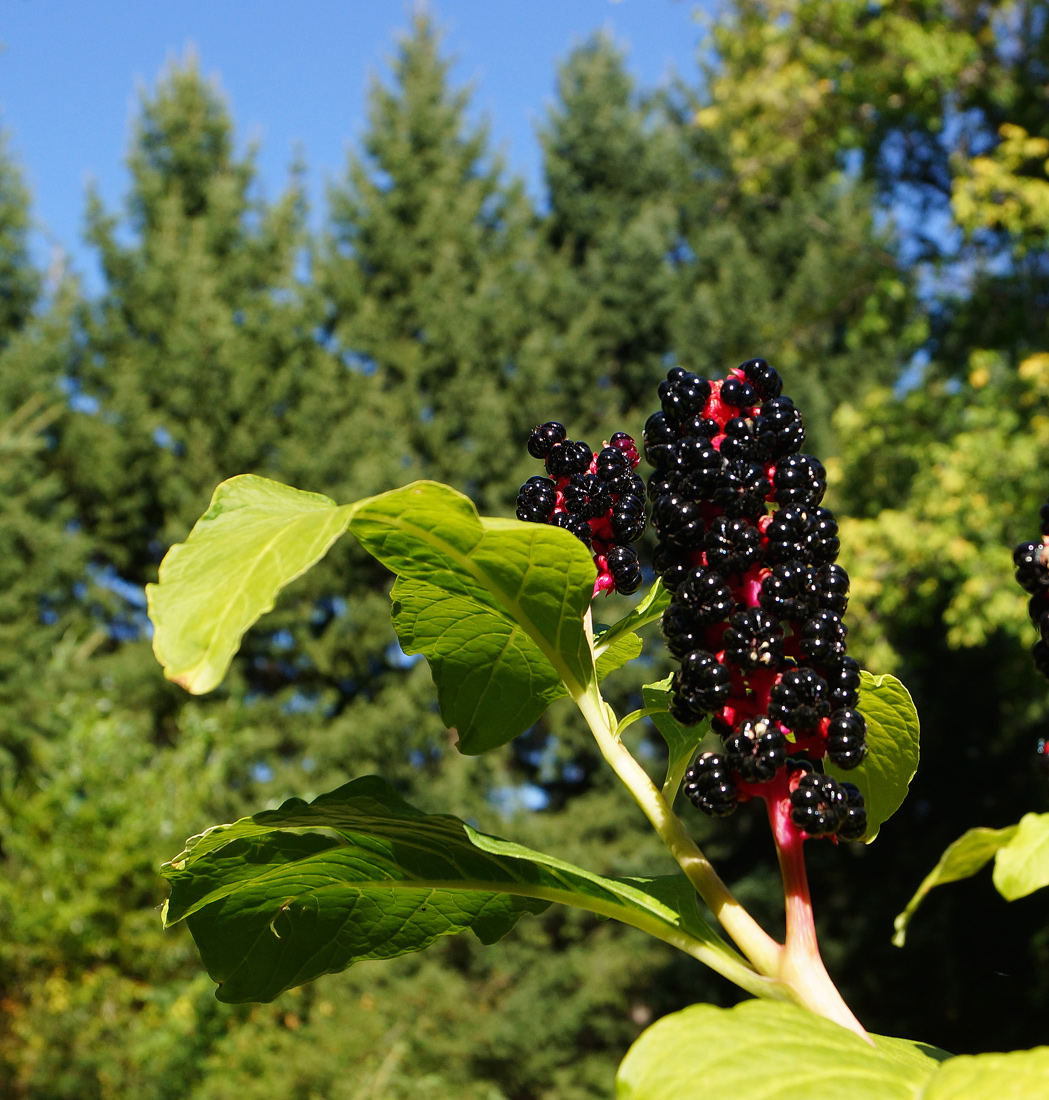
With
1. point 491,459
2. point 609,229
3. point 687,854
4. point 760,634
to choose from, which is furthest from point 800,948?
point 609,229

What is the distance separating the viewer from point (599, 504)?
2.89ft

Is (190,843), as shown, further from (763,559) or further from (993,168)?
(993,168)

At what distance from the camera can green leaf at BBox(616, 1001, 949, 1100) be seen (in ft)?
1.47

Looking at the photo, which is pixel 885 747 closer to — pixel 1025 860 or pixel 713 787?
pixel 713 787

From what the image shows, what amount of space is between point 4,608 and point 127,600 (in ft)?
9.54

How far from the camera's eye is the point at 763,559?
2.30 feet

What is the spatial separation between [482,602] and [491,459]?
14362 mm

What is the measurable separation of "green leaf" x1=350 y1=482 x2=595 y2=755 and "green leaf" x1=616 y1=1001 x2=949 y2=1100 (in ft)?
0.89

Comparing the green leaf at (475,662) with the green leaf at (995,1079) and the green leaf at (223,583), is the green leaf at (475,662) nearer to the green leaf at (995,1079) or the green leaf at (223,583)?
the green leaf at (223,583)

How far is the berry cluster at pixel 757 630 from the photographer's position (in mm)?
678

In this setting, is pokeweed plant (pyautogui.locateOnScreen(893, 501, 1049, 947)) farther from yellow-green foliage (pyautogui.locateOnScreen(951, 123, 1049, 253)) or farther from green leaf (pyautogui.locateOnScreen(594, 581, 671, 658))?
yellow-green foliage (pyautogui.locateOnScreen(951, 123, 1049, 253))

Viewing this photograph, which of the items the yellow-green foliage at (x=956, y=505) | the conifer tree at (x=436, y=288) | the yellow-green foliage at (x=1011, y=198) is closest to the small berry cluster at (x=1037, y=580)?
the yellow-green foliage at (x=956, y=505)

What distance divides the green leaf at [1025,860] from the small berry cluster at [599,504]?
1.32 ft

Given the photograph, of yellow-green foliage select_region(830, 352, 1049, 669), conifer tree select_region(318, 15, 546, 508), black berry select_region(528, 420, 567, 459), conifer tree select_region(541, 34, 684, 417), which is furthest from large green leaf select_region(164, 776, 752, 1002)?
conifer tree select_region(541, 34, 684, 417)
